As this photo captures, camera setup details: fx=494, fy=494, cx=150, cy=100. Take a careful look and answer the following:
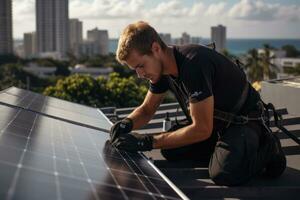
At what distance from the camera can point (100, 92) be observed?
31.9 meters

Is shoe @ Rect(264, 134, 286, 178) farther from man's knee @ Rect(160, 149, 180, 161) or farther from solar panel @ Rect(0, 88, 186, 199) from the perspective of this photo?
solar panel @ Rect(0, 88, 186, 199)

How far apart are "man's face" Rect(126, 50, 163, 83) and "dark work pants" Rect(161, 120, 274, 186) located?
88 centimetres


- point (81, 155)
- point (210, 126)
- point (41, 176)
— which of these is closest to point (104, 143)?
point (81, 155)

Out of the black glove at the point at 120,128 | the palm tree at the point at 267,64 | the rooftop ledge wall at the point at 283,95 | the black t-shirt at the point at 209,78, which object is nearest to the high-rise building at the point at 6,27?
the palm tree at the point at 267,64

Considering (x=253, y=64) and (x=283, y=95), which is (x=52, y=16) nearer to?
(x=253, y=64)

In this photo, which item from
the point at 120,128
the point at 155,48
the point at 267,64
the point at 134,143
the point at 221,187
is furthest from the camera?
the point at 267,64

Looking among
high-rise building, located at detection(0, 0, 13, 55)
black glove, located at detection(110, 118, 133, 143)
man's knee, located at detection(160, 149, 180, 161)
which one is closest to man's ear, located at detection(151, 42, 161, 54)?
black glove, located at detection(110, 118, 133, 143)

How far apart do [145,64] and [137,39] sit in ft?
0.87

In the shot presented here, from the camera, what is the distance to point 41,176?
9.81 feet

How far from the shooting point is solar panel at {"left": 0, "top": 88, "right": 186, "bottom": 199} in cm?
281

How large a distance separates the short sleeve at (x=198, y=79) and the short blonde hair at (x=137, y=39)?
0.38 metres

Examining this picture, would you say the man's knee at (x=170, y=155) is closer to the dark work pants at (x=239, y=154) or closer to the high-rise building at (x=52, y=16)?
the dark work pants at (x=239, y=154)

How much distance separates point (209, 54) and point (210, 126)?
2.15ft

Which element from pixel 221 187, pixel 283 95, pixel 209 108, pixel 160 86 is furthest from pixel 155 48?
pixel 283 95
